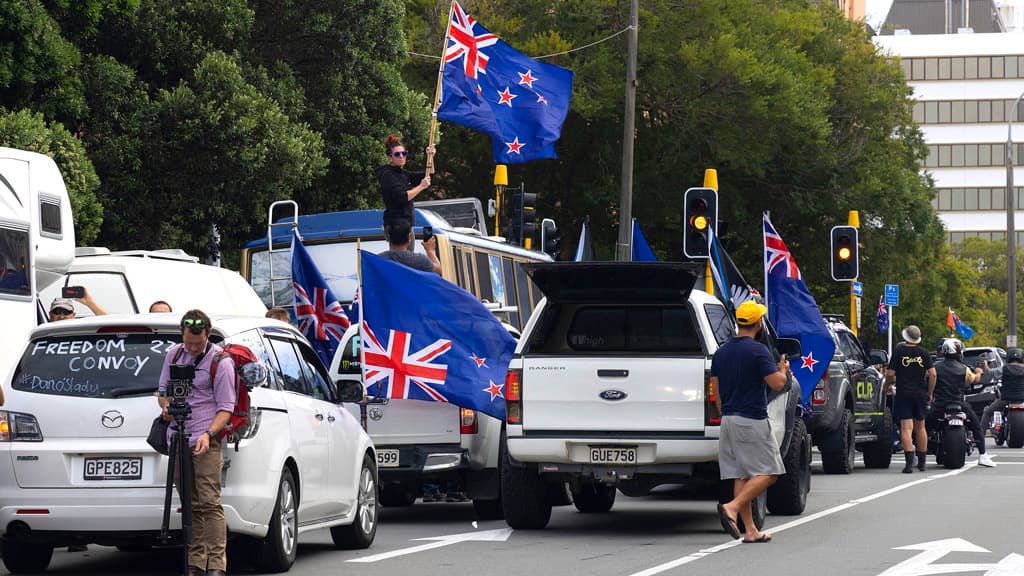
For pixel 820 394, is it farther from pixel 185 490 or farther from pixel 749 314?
pixel 185 490

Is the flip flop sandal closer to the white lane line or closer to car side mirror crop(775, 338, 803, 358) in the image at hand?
the white lane line

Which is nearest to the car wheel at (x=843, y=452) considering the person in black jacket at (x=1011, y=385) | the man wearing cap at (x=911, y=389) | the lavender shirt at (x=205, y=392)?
the man wearing cap at (x=911, y=389)

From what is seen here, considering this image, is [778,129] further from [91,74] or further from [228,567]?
[228,567]

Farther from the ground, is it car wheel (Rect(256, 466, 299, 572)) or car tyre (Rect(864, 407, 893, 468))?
car wheel (Rect(256, 466, 299, 572))

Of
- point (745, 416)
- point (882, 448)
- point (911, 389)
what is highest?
point (745, 416)

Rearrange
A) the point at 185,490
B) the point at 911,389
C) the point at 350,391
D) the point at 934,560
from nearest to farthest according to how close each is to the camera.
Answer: the point at 185,490
the point at 934,560
the point at 350,391
the point at 911,389

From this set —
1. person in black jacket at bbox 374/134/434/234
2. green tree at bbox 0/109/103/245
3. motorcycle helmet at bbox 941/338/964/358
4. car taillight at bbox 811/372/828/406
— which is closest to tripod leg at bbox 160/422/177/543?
person in black jacket at bbox 374/134/434/234

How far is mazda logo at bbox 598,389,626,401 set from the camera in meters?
13.7

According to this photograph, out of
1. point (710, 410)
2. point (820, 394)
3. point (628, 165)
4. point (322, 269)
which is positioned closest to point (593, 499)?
point (710, 410)

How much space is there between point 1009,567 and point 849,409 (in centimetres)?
1128

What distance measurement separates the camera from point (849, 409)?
Result: 22.8 metres

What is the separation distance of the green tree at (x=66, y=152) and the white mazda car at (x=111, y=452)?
1158 cm

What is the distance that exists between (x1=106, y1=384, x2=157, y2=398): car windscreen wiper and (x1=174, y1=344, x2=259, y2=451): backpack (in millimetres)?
600

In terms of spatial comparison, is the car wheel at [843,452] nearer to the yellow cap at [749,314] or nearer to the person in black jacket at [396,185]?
the person in black jacket at [396,185]
